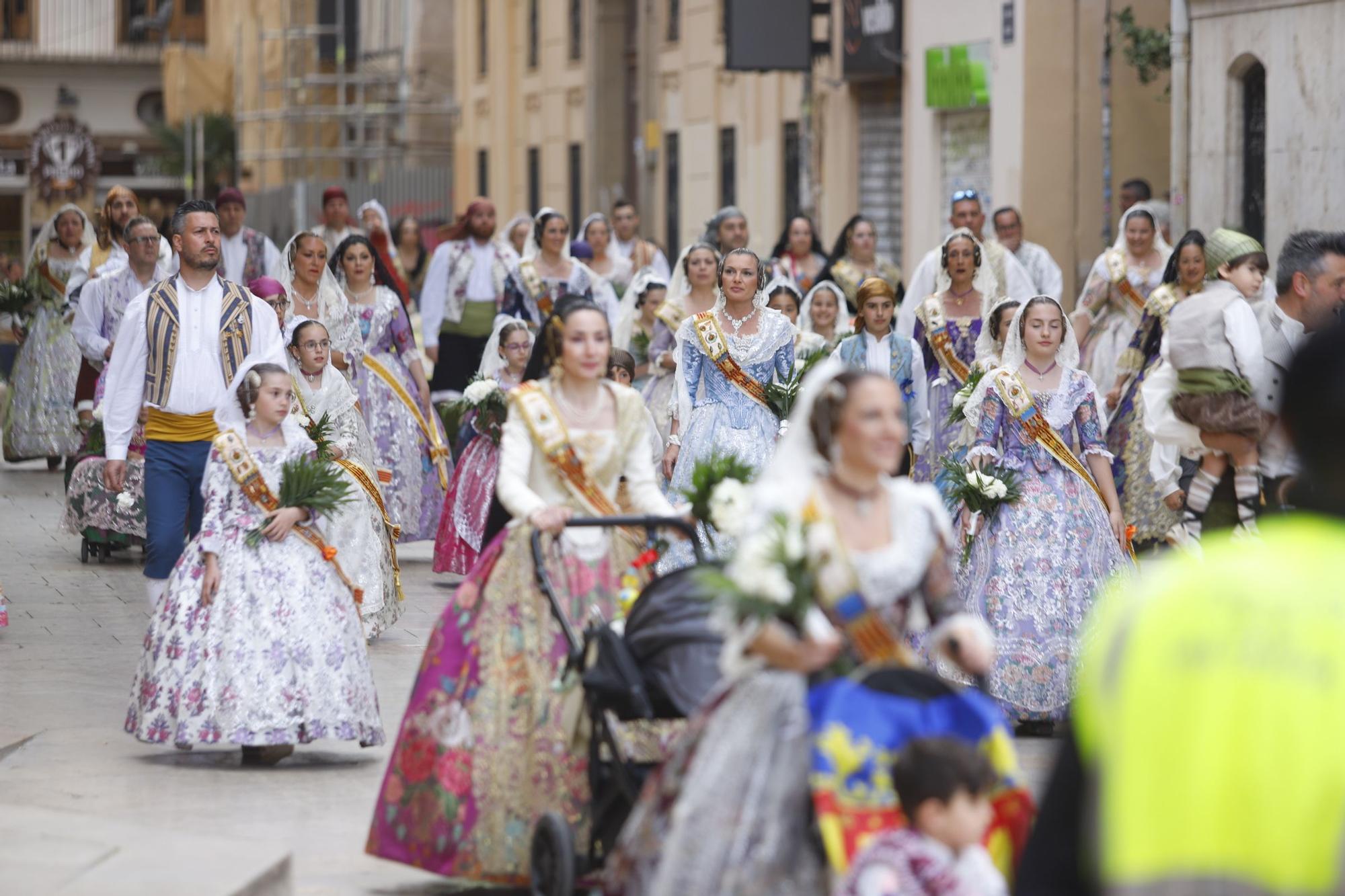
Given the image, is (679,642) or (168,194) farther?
(168,194)

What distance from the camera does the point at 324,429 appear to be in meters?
10.6

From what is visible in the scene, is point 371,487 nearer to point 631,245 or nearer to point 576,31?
point 631,245

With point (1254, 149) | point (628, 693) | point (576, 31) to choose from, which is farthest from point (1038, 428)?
point (576, 31)

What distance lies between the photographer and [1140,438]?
13469mm

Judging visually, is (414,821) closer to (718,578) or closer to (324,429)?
(718,578)

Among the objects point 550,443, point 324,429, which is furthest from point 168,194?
point 550,443

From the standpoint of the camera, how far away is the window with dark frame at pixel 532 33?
3906 cm

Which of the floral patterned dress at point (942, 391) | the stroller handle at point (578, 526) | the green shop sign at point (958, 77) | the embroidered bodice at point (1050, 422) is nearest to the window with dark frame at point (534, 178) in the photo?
the green shop sign at point (958, 77)

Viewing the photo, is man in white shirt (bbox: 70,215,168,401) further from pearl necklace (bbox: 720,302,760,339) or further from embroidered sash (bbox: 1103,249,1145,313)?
embroidered sash (bbox: 1103,249,1145,313)

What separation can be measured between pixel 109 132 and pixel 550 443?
54.5 meters

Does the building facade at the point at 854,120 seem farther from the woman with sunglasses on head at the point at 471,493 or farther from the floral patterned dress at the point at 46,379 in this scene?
the woman with sunglasses on head at the point at 471,493

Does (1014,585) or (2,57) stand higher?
(2,57)

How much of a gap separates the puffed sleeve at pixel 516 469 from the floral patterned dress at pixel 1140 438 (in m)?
6.78

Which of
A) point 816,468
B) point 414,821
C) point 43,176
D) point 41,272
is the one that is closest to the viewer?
point 816,468
